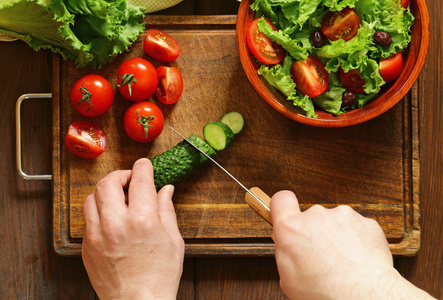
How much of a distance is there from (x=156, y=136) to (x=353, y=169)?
725 millimetres

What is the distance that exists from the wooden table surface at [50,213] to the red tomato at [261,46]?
0.29m

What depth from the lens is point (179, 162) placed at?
1.52m

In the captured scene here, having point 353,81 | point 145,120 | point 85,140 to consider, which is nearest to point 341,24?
point 353,81

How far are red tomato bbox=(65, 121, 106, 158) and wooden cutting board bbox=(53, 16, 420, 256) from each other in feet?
0.11

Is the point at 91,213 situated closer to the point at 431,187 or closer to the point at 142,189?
the point at 142,189

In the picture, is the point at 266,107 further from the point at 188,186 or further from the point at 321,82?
the point at 188,186

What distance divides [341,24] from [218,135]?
55 cm

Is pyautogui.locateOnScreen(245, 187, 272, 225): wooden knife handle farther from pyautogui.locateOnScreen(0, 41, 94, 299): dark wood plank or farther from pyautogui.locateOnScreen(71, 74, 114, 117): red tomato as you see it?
pyautogui.locateOnScreen(0, 41, 94, 299): dark wood plank

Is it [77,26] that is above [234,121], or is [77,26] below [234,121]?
above

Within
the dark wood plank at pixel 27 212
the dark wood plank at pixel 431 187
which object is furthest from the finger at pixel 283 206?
the dark wood plank at pixel 27 212

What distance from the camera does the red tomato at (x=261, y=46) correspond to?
4.76ft

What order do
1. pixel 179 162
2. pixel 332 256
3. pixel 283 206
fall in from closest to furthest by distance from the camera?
1. pixel 332 256
2. pixel 283 206
3. pixel 179 162

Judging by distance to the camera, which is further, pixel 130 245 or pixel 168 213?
pixel 168 213

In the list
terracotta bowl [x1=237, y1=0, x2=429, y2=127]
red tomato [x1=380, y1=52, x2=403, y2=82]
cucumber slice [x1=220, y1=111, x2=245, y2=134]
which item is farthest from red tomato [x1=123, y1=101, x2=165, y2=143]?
red tomato [x1=380, y1=52, x2=403, y2=82]
